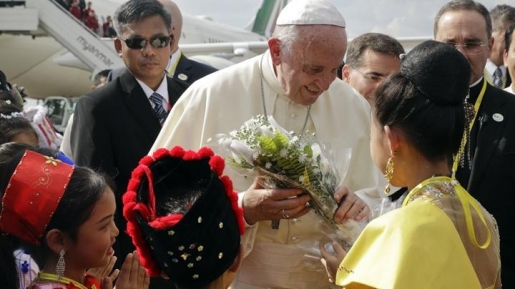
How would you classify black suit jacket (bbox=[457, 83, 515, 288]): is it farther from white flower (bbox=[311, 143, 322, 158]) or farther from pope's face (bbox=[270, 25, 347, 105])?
white flower (bbox=[311, 143, 322, 158])

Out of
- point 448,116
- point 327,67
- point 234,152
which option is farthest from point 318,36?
point 448,116

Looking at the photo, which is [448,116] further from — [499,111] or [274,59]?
[499,111]

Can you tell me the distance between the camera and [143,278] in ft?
11.6

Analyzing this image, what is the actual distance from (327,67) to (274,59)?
34 centimetres

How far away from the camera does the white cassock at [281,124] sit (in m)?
3.86

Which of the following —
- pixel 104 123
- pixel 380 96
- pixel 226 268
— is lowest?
pixel 104 123

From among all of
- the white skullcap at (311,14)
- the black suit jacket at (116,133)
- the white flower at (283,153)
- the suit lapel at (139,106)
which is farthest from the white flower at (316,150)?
the suit lapel at (139,106)

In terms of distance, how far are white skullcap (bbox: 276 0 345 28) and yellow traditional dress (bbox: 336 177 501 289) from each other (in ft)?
4.43

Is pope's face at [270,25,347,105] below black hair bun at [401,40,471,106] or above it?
below

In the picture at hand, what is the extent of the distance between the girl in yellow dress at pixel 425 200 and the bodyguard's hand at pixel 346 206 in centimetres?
42

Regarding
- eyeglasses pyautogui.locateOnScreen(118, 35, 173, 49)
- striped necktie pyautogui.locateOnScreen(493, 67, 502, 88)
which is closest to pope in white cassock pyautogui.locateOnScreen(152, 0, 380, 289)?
eyeglasses pyautogui.locateOnScreen(118, 35, 173, 49)

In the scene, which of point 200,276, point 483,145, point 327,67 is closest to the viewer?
point 200,276

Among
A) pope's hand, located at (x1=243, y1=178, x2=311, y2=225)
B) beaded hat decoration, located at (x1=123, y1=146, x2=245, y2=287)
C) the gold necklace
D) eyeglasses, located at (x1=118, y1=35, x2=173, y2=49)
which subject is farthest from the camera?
eyeglasses, located at (x1=118, y1=35, x2=173, y2=49)

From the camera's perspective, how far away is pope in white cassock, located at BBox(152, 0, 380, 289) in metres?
3.81
